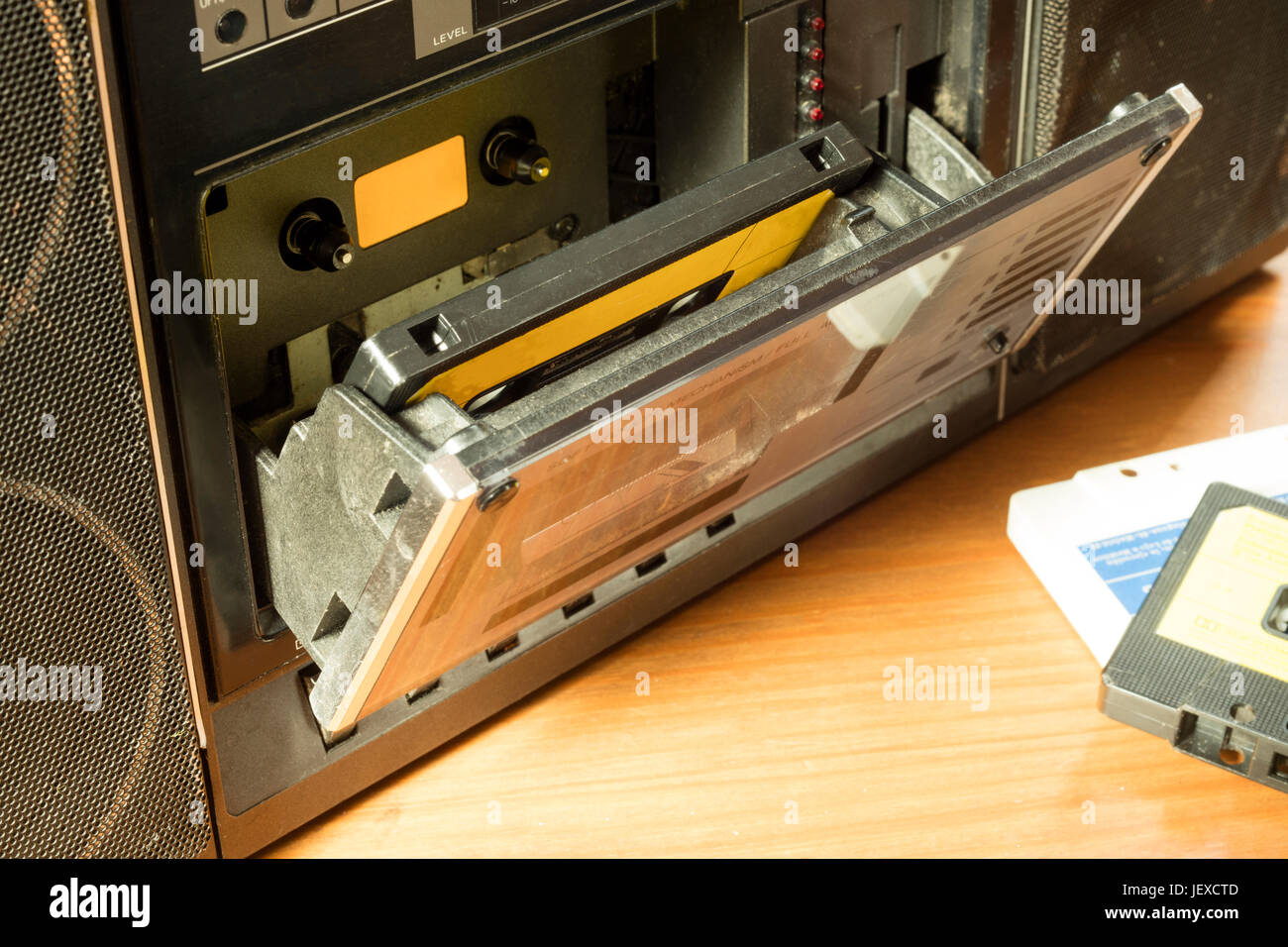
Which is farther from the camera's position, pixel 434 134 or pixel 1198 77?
pixel 1198 77

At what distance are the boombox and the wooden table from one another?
35 millimetres

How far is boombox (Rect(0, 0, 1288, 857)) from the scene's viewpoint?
0.62m

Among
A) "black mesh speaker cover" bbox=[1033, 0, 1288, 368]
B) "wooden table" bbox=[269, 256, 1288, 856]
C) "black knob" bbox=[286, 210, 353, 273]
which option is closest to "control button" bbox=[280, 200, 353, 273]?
"black knob" bbox=[286, 210, 353, 273]

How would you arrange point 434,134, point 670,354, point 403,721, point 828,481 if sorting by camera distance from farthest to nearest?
point 828,481 < point 403,721 < point 434,134 < point 670,354

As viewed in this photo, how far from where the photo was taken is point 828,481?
101 centimetres

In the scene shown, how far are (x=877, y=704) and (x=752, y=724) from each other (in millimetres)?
72

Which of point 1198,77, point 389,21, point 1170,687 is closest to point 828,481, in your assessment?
point 1170,687

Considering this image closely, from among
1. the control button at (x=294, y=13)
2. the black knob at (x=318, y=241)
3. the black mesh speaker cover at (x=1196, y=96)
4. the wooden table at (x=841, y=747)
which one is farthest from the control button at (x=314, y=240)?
the black mesh speaker cover at (x=1196, y=96)

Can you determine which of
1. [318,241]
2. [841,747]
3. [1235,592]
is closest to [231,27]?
[318,241]

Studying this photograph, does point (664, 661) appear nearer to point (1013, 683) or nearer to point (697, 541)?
point (697, 541)

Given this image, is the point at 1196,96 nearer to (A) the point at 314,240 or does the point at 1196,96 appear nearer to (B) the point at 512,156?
(B) the point at 512,156

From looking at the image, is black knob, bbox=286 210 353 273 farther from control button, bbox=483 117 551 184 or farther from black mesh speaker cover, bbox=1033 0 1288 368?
black mesh speaker cover, bbox=1033 0 1288 368

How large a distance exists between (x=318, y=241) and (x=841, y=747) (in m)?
0.40

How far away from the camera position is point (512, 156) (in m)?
0.79
